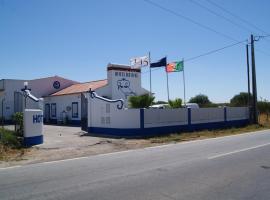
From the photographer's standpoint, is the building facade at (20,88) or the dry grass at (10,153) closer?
the dry grass at (10,153)

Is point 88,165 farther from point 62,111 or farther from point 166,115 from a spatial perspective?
point 62,111

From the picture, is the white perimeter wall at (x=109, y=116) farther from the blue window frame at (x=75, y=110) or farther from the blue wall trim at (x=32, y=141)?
the blue window frame at (x=75, y=110)

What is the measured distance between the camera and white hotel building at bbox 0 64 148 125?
3309cm

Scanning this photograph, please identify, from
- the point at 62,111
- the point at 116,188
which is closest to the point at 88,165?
the point at 116,188

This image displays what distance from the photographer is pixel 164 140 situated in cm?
2028

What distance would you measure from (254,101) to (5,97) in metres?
26.7

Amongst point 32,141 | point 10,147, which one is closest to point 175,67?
point 32,141

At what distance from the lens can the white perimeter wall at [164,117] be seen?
2292 cm

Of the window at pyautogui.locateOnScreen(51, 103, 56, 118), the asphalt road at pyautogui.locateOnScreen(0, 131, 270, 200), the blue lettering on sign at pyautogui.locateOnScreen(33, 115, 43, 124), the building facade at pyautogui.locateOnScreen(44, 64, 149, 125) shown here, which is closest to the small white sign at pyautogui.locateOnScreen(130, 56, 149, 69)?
the building facade at pyautogui.locateOnScreen(44, 64, 149, 125)

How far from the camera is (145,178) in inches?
350

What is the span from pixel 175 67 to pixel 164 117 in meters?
11.5

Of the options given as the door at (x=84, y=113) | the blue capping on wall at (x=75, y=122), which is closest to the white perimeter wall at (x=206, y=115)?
the door at (x=84, y=113)

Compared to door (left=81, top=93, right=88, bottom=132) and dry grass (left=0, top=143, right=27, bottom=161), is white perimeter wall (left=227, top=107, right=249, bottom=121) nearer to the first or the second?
door (left=81, top=93, right=88, bottom=132)

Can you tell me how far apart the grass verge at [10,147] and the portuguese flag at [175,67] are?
19.9 meters
